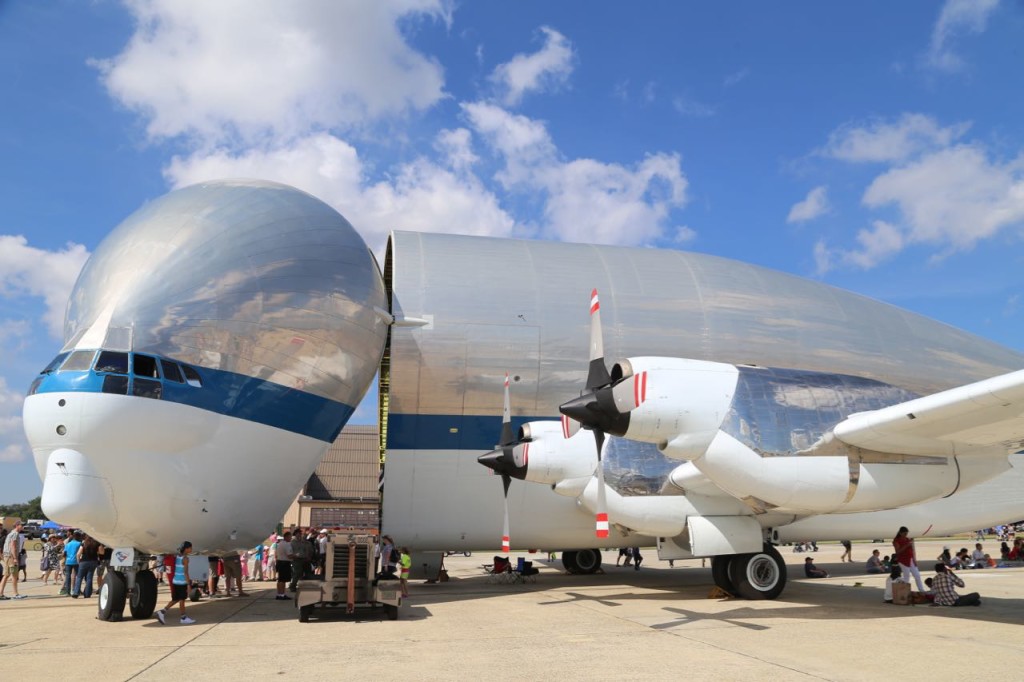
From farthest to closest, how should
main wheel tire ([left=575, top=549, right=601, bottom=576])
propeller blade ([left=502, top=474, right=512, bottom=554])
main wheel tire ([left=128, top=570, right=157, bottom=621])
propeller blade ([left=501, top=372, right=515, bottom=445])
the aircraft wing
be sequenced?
main wheel tire ([left=575, top=549, right=601, bottom=576]) → propeller blade ([left=501, top=372, right=515, bottom=445]) → propeller blade ([left=502, top=474, right=512, bottom=554]) → main wheel tire ([left=128, top=570, right=157, bottom=621]) → the aircraft wing

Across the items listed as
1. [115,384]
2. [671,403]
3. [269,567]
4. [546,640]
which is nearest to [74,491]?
[115,384]

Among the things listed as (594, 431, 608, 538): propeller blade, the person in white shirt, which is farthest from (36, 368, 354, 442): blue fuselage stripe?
the person in white shirt

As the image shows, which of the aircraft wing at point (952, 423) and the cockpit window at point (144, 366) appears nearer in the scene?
the aircraft wing at point (952, 423)

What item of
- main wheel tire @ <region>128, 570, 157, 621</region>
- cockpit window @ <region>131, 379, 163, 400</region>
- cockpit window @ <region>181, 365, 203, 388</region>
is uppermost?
cockpit window @ <region>181, 365, 203, 388</region>

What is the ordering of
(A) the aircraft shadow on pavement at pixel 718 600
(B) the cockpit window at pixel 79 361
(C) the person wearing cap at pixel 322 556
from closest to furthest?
(B) the cockpit window at pixel 79 361
(A) the aircraft shadow on pavement at pixel 718 600
(C) the person wearing cap at pixel 322 556

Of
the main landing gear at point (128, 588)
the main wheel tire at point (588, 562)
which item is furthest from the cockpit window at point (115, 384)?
the main wheel tire at point (588, 562)

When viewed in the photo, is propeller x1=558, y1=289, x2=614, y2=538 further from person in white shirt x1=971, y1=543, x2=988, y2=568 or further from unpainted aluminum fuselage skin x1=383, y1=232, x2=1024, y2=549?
person in white shirt x1=971, y1=543, x2=988, y2=568

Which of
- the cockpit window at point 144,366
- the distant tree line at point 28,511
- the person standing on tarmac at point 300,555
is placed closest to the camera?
the cockpit window at point 144,366

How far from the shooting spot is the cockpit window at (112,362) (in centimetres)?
1138

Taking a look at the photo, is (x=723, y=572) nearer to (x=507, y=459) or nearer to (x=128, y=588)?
(x=507, y=459)

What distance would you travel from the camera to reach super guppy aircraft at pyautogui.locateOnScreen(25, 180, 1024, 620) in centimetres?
1138

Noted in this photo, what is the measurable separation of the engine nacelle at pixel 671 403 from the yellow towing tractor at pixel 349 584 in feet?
15.3

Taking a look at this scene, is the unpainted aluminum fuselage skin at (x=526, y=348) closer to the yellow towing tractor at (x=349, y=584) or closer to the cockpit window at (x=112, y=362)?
the yellow towing tractor at (x=349, y=584)

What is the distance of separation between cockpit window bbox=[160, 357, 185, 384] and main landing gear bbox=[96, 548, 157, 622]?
9.09 feet
